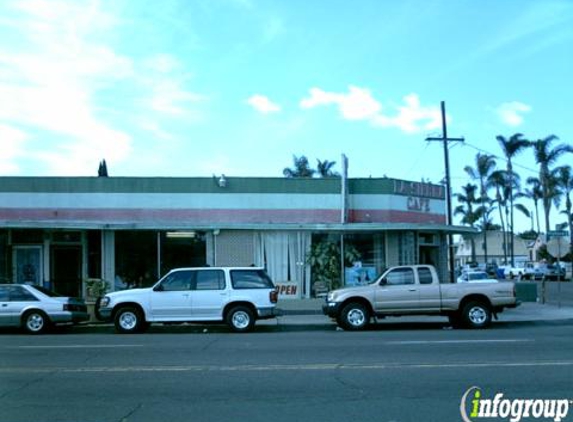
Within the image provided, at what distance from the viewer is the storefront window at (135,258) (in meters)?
23.2

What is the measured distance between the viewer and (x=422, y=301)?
17266 millimetres

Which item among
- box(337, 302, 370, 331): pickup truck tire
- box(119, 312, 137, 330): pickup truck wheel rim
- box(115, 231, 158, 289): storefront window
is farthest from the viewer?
box(115, 231, 158, 289): storefront window

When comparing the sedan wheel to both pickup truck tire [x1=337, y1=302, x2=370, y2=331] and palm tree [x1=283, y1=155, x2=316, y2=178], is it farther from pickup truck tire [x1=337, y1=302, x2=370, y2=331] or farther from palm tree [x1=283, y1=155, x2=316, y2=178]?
palm tree [x1=283, y1=155, x2=316, y2=178]

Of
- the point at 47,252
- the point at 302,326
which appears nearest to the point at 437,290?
the point at 302,326

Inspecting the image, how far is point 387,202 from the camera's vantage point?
25.0 meters

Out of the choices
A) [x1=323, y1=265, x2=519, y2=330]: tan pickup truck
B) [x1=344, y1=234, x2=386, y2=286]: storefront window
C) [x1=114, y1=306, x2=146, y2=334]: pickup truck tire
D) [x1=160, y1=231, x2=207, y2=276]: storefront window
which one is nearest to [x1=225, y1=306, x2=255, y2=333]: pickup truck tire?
[x1=323, y1=265, x2=519, y2=330]: tan pickup truck

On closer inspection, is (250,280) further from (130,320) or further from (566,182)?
(566,182)

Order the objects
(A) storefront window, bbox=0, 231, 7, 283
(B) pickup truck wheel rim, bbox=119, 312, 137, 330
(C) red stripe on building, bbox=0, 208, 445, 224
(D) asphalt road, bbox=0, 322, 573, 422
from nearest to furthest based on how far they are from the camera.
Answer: (D) asphalt road, bbox=0, 322, 573, 422 → (B) pickup truck wheel rim, bbox=119, 312, 137, 330 → (A) storefront window, bbox=0, 231, 7, 283 → (C) red stripe on building, bbox=0, 208, 445, 224

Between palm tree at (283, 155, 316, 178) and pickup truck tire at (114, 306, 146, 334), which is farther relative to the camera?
palm tree at (283, 155, 316, 178)

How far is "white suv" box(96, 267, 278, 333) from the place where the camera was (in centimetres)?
1689

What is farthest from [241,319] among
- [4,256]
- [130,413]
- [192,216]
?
[4,256]

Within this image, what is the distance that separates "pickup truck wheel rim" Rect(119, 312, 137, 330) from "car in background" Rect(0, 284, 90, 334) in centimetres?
161

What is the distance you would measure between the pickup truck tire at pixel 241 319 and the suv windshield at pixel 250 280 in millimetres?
624

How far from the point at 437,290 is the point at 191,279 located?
6417 mm
